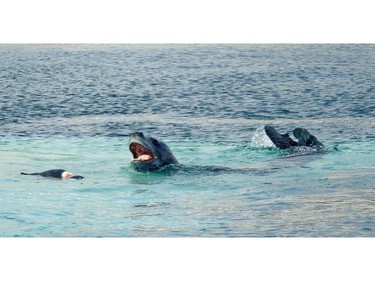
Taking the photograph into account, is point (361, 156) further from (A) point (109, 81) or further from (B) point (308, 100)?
(A) point (109, 81)

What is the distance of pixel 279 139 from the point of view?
1266 centimetres

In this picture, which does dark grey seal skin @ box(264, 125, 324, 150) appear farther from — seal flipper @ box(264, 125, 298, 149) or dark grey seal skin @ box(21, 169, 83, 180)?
dark grey seal skin @ box(21, 169, 83, 180)

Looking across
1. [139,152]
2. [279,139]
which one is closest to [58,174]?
[139,152]

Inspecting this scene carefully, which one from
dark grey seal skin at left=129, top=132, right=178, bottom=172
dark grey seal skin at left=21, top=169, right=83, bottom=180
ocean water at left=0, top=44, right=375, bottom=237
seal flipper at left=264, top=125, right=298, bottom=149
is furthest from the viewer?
seal flipper at left=264, top=125, right=298, bottom=149

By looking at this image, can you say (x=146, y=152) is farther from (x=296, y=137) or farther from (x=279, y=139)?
(x=296, y=137)

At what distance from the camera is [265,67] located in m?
12.7

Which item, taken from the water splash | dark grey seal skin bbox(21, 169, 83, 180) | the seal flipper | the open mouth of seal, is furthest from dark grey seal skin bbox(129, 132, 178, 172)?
the seal flipper

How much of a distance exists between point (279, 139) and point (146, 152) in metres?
1.20

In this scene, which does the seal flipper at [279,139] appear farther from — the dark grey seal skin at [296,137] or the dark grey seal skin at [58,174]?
the dark grey seal skin at [58,174]

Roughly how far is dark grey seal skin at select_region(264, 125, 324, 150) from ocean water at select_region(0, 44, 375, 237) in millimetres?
65

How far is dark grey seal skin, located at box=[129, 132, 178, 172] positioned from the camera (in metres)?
12.4
